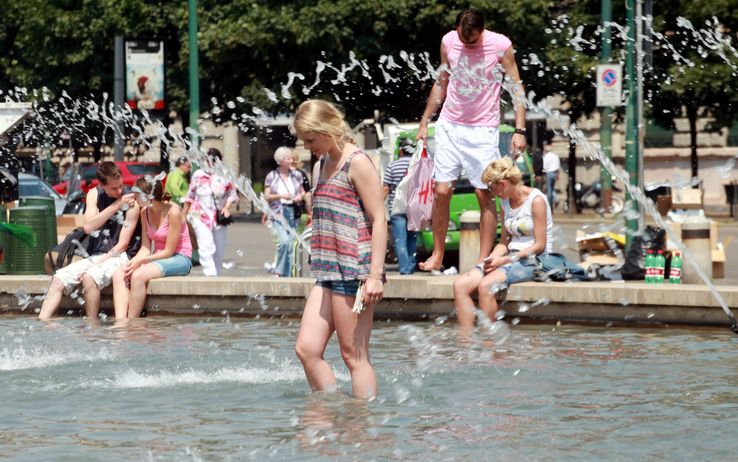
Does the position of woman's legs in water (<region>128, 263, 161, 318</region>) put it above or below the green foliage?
below

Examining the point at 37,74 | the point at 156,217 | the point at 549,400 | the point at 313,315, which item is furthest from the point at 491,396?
the point at 37,74

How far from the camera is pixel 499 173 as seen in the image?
11328 millimetres

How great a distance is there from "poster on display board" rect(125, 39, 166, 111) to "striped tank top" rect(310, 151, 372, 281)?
64.4 ft

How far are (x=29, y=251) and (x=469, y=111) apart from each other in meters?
5.24

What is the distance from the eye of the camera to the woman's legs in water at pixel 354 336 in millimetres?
7734

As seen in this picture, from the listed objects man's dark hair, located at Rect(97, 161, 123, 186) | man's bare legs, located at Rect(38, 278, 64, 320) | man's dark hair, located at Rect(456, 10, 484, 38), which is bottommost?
man's bare legs, located at Rect(38, 278, 64, 320)

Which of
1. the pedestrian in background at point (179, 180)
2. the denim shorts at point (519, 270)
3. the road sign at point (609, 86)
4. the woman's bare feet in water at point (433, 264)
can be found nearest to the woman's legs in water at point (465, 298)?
the denim shorts at point (519, 270)

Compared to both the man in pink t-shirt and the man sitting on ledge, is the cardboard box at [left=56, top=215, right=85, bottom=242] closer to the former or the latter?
the man sitting on ledge

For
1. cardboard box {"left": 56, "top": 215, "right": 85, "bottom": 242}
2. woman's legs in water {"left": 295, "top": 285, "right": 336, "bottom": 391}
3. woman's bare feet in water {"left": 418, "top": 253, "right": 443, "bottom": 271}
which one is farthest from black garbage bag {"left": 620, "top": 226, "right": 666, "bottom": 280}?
cardboard box {"left": 56, "top": 215, "right": 85, "bottom": 242}

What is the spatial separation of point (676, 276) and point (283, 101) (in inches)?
841

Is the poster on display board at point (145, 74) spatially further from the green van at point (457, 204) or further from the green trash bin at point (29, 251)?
the green trash bin at point (29, 251)

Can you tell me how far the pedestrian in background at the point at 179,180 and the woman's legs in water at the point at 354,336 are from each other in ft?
32.8

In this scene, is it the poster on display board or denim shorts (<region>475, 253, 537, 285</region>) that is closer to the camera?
denim shorts (<region>475, 253, 537, 285</region>)

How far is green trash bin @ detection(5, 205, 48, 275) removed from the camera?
50.7 ft
